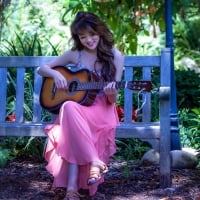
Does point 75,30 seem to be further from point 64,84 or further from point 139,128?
point 139,128

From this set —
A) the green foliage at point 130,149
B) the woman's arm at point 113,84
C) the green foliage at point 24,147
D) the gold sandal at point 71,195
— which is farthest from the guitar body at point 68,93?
the green foliage at point 130,149

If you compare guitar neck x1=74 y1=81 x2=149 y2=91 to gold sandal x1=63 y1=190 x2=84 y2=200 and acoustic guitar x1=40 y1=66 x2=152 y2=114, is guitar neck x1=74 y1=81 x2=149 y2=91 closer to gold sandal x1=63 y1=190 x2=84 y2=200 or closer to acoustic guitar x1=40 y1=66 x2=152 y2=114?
acoustic guitar x1=40 y1=66 x2=152 y2=114

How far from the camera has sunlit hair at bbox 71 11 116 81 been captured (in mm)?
4285

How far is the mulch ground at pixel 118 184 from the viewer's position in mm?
4234

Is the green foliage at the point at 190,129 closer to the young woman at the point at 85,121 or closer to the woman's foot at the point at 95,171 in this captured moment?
the young woman at the point at 85,121

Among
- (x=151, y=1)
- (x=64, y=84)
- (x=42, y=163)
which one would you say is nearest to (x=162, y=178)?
(x=64, y=84)

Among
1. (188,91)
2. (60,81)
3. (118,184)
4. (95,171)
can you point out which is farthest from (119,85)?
(188,91)

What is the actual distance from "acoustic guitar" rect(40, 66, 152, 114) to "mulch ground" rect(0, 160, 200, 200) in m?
0.61

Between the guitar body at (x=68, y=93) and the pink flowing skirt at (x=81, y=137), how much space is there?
0.08 meters

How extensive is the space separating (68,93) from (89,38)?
0.41m

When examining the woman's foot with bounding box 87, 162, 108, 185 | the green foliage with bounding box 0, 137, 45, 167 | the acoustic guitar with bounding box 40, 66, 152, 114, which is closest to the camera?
the woman's foot with bounding box 87, 162, 108, 185

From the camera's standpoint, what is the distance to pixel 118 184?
4.52m

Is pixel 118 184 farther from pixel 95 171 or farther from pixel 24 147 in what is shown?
pixel 24 147

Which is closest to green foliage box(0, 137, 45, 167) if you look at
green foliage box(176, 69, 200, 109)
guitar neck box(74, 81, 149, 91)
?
guitar neck box(74, 81, 149, 91)
